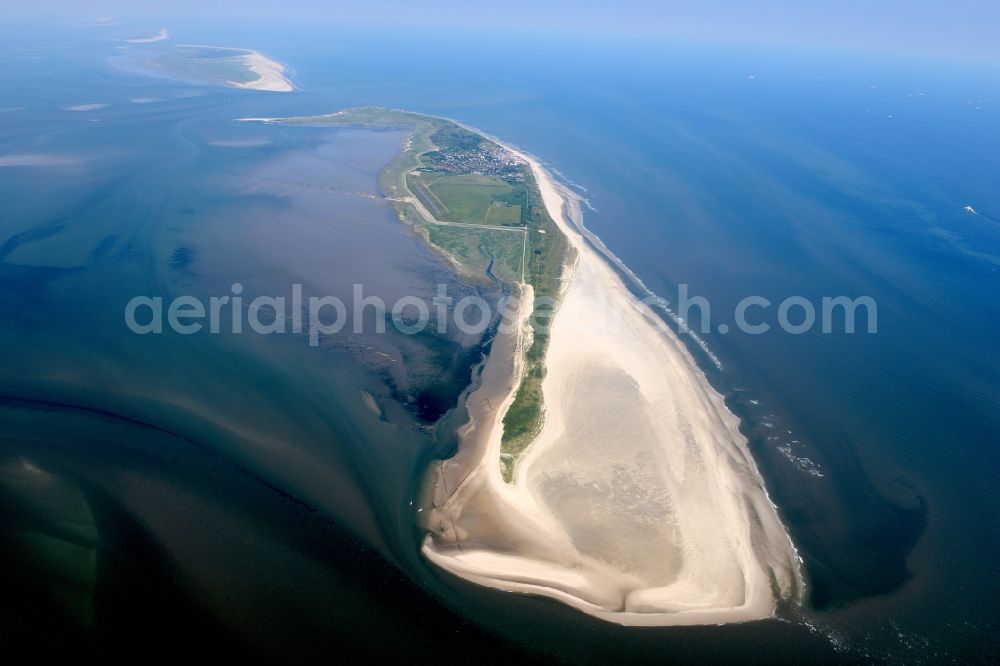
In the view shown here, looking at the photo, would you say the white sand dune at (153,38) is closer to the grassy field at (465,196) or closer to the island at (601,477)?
the grassy field at (465,196)

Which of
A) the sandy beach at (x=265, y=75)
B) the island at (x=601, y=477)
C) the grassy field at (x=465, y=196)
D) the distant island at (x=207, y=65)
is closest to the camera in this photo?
the island at (x=601, y=477)

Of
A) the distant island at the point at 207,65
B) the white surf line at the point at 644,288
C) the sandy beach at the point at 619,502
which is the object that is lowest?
the sandy beach at the point at 619,502

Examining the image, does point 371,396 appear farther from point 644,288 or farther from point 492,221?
point 492,221

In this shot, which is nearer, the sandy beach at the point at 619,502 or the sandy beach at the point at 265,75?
the sandy beach at the point at 619,502

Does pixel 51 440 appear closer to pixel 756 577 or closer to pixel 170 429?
Result: pixel 170 429

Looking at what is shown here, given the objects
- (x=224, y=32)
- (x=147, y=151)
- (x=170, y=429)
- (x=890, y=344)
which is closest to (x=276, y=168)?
(x=147, y=151)

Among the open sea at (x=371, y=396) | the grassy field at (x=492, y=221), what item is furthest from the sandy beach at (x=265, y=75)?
the grassy field at (x=492, y=221)
